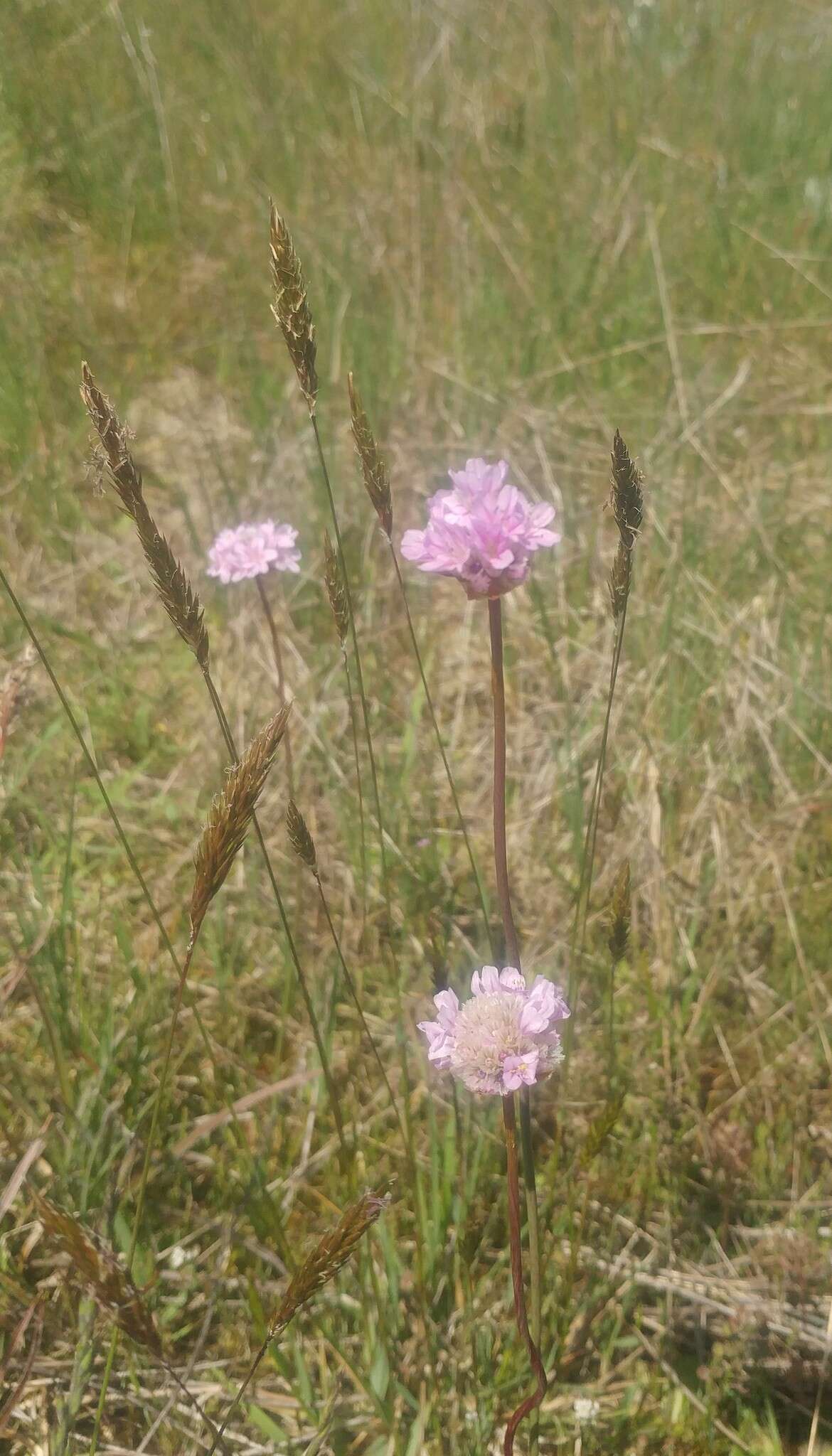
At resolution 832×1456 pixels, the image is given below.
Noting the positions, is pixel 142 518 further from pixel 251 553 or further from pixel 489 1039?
pixel 251 553

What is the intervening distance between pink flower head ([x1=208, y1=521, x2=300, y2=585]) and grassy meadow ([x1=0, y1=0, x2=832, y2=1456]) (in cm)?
50

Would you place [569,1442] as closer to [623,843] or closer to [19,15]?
[623,843]

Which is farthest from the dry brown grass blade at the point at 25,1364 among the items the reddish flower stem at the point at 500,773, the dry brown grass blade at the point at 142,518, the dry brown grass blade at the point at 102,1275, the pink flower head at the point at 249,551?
the pink flower head at the point at 249,551

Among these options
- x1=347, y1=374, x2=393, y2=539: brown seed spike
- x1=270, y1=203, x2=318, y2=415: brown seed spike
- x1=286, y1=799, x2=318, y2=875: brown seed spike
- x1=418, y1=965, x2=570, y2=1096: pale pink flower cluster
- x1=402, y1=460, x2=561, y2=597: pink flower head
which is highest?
x1=270, y1=203, x2=318, y2=415: brown seed spike

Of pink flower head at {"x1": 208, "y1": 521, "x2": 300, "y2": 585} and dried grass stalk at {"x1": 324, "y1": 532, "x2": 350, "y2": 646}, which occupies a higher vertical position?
dried grass stalk at {"x1": 324, "y1": 532, "x2": 350, "y2": 646}

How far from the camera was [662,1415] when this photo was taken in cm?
147

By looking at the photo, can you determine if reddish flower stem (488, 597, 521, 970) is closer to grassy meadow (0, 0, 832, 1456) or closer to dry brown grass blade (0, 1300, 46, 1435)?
grassy meadow (0, 0, 832, 1456)

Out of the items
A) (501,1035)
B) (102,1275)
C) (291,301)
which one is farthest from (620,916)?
(291,301)

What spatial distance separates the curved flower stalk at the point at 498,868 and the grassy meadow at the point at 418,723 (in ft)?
0.99

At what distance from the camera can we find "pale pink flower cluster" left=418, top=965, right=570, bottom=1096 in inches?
38.0

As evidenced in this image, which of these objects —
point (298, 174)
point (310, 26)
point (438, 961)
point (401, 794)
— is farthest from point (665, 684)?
point (310, 26)

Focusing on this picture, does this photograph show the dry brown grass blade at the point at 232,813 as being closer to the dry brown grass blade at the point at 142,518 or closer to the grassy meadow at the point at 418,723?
the dry brown grass blade at the point at 142,518

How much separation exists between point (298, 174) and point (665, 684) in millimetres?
2797

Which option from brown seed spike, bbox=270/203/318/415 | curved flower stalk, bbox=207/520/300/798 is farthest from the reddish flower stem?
curved flower stalk, bbox=207/520/300/798
